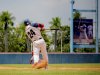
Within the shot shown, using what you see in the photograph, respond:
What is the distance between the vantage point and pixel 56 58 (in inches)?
1320

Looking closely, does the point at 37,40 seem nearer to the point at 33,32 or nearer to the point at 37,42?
the point at 37,42

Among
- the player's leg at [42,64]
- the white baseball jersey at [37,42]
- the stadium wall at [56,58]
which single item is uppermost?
the white baseball jersey at [37,42]

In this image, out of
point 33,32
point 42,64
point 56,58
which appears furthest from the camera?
point 56,58

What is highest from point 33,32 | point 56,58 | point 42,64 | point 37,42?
point 33,32

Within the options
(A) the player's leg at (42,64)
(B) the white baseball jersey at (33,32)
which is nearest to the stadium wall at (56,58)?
(B) the white baseball jersey at (33,32)

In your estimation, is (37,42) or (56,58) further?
(56,58)

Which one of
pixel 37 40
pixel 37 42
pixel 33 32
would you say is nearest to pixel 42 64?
pixel 37 42

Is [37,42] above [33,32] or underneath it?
underneath

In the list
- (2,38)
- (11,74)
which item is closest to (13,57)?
(11,74)

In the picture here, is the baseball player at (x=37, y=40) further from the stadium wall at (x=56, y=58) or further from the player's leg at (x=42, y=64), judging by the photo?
the stadium wall at (x=56, y=58)

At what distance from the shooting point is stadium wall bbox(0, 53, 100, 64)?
32.5 metres

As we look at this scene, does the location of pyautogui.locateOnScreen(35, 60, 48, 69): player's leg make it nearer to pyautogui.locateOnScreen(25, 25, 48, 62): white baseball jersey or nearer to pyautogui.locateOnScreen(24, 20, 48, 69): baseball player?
pyautogui.locateOnScreen(24, 20, 48, 69): baseball player

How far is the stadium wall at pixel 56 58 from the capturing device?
107 feet

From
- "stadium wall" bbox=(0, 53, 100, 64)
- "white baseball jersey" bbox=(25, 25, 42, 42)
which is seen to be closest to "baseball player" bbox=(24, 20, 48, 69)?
"white baseball jersey" bbox=(25, 25, 42, 42)
